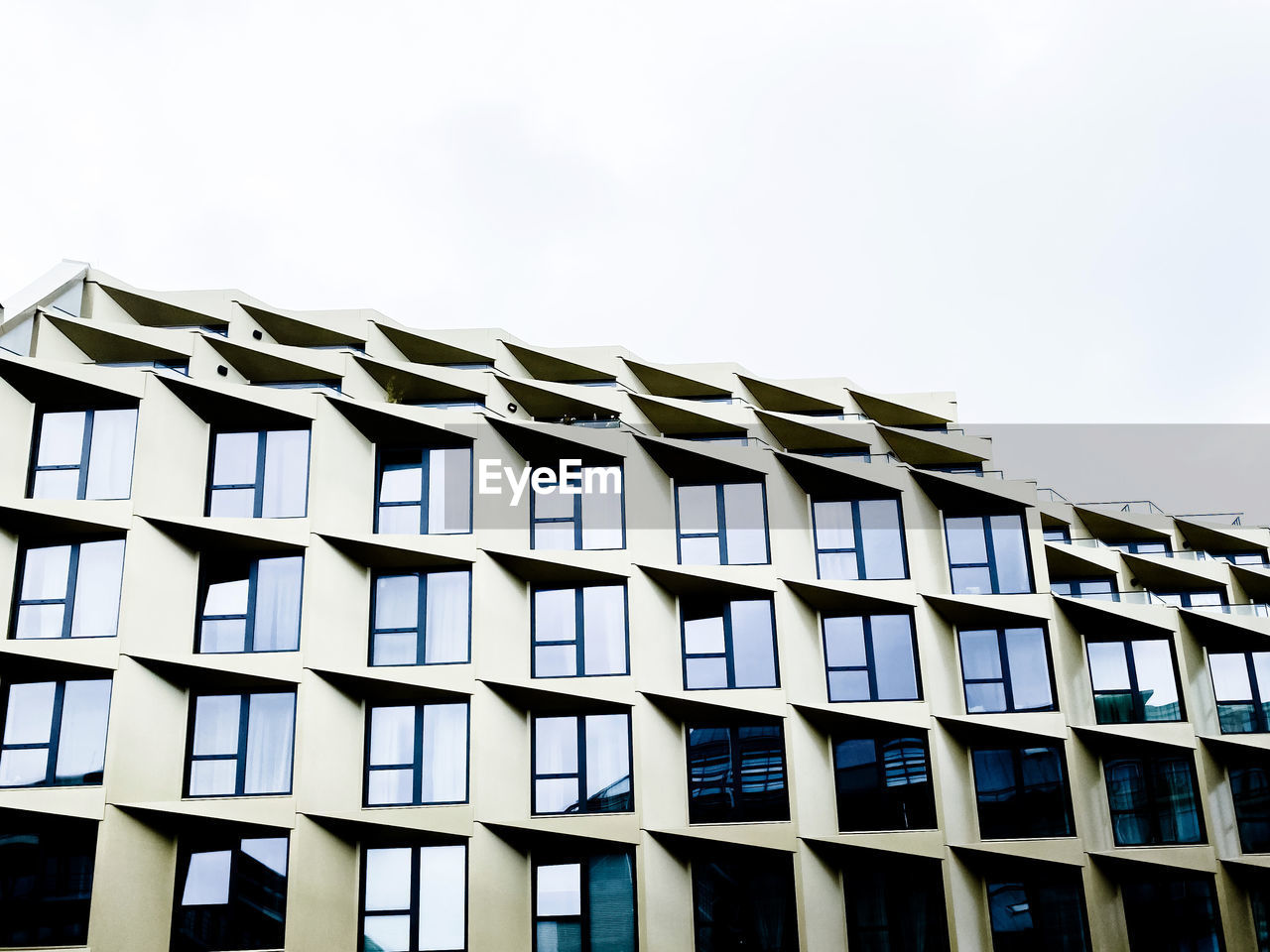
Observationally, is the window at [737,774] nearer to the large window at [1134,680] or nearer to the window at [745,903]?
the window at [745,903]

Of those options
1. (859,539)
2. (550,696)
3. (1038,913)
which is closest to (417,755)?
(550,696)

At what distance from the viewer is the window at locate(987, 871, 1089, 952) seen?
780 inches

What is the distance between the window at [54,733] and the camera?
735 inches

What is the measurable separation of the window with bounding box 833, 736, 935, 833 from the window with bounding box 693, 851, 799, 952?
1.54 metres

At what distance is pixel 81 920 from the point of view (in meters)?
18.0

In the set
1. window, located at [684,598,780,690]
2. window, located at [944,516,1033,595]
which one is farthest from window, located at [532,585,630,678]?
window, located at [944,516,1033,595]

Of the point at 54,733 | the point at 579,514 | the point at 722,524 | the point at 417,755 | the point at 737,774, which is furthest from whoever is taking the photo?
the point at 722,524

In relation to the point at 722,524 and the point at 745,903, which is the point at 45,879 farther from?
the point at 722,524

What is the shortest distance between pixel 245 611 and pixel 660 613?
7.53 meters

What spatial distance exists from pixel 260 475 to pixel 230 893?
7.42 metres

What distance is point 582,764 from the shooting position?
2022 centimetres

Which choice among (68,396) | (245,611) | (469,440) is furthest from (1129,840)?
(68,396)

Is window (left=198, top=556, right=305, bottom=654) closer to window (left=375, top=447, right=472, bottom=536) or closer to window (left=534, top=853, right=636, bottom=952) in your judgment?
window (left=375, top=447, right=472, bottom=536)

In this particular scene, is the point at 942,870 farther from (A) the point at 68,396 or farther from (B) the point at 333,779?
(A) the point at 68,396
